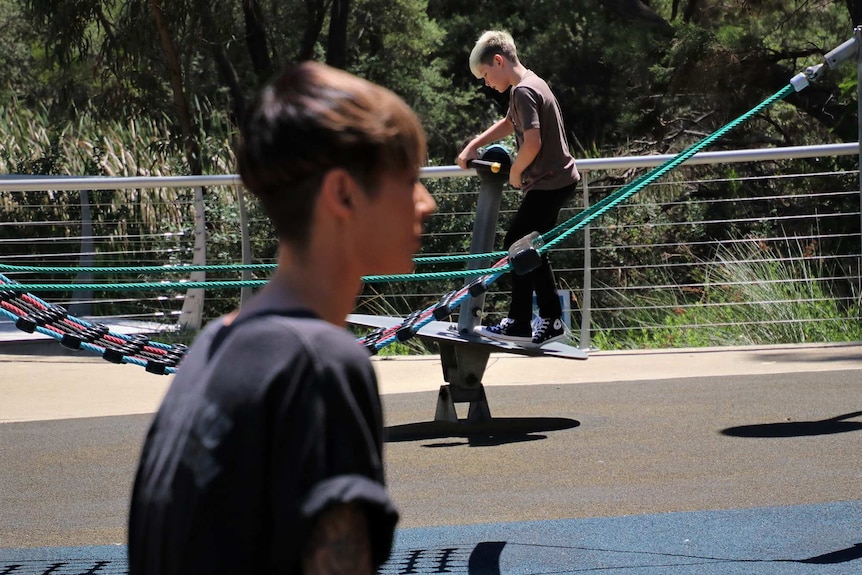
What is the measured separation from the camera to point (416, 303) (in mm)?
11062

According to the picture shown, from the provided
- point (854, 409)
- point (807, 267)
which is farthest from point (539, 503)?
point (807, 267)

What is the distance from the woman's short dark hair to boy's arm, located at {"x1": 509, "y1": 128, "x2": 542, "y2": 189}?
4.44 meters

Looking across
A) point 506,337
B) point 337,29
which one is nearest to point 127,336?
point 506,337

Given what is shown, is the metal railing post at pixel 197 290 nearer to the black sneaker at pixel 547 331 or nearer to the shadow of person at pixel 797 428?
the black sneaker at pixel 547 331

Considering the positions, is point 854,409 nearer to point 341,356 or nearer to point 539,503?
point 539,503

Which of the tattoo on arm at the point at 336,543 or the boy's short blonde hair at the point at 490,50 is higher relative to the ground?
the boy's short blonde hair at the point at 490,50

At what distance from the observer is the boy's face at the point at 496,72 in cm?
580

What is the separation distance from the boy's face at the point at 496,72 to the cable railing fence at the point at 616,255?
10.5 ft

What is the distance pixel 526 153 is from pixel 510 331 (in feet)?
3.02

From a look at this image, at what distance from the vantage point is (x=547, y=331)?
19.4ft

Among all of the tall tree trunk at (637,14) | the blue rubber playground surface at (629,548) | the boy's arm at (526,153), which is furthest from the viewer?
the tall tree trunk at (637,14)

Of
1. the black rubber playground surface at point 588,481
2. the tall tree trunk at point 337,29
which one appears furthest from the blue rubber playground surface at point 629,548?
the tall tree trunk at point 337,29

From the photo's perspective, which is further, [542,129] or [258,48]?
[258,48]

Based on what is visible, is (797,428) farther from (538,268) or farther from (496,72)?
(496,72)
